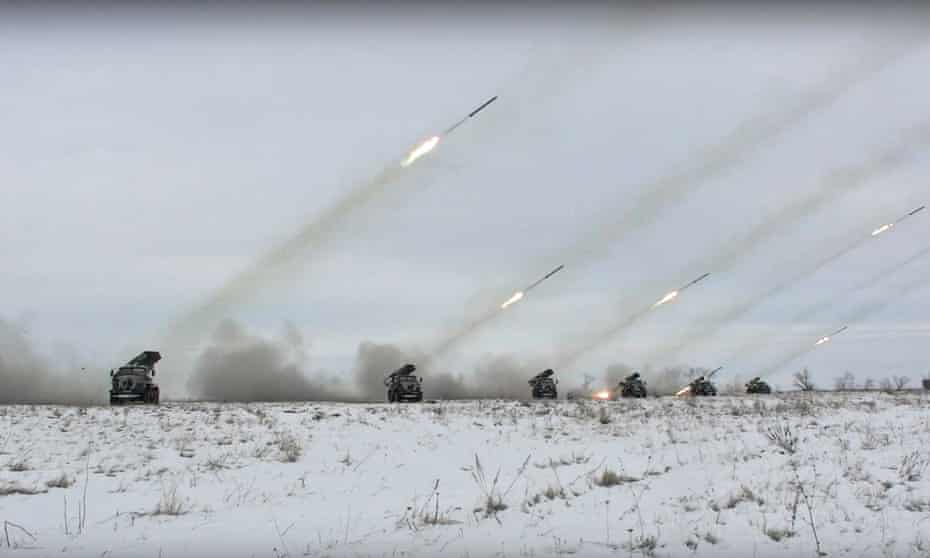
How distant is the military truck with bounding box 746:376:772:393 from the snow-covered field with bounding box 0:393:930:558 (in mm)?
32778

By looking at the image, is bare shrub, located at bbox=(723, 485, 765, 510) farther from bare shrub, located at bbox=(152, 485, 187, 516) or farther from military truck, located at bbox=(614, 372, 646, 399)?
military truck, located at bbox=(614, 372, 646, 399)

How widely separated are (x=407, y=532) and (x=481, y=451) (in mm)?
7624

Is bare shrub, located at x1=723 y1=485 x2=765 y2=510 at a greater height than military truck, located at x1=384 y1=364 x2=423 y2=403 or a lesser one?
lesser

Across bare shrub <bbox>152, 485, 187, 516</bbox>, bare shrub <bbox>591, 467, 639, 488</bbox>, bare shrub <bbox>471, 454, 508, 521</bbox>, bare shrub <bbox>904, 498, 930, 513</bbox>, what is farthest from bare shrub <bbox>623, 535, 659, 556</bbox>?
bare shrub <bbox>152, 485, 187, 516</bbox>

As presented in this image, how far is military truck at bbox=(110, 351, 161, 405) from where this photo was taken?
113 ft

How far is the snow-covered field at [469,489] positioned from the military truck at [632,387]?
79.6ft

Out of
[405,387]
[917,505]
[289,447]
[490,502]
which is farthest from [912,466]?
[405,387]

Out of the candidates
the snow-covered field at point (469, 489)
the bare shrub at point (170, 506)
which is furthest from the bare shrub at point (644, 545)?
the bare shrub at point (170, 506)

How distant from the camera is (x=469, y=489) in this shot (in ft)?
39.8

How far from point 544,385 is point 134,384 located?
25.8 metres

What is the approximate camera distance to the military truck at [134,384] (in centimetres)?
3434

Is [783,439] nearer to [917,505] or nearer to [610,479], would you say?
[610,479]

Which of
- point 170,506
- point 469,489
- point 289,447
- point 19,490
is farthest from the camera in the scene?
point 289,447

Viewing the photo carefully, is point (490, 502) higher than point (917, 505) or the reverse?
higher
